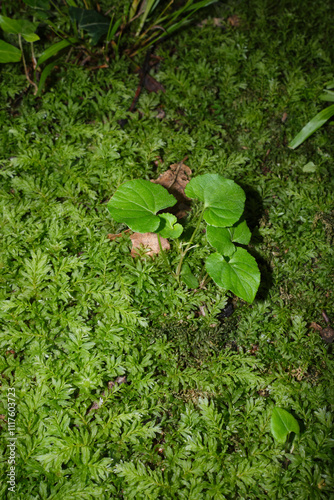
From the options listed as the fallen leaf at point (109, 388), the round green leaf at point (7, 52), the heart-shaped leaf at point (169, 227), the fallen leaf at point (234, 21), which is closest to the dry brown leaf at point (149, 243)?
the heart-shaped leaf at point (169, 227)

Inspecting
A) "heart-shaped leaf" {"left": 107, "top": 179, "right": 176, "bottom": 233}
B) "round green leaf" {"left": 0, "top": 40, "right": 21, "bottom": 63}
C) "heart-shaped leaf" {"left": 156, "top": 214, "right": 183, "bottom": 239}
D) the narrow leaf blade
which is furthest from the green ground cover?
"heart-shaped leaf" {"left": 107, "top": 179, "right": 176, "bottom": 233}

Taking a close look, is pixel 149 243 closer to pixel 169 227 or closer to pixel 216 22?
pixel 169 227

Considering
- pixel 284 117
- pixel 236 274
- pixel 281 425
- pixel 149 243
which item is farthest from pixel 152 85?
pixel 281 425

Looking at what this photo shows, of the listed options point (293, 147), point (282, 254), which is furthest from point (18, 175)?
point (293, 147)

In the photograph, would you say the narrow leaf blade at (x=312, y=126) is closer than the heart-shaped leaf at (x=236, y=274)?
No

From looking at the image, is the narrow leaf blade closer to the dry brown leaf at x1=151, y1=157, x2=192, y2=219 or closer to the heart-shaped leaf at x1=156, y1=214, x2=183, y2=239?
the dry brown leaf at x1=151, y1=157, x2=192, y2=219

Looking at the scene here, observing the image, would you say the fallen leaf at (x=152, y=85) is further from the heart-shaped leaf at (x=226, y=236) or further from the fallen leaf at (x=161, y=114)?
the heart-shaped leaf at (x=226, y=236)
